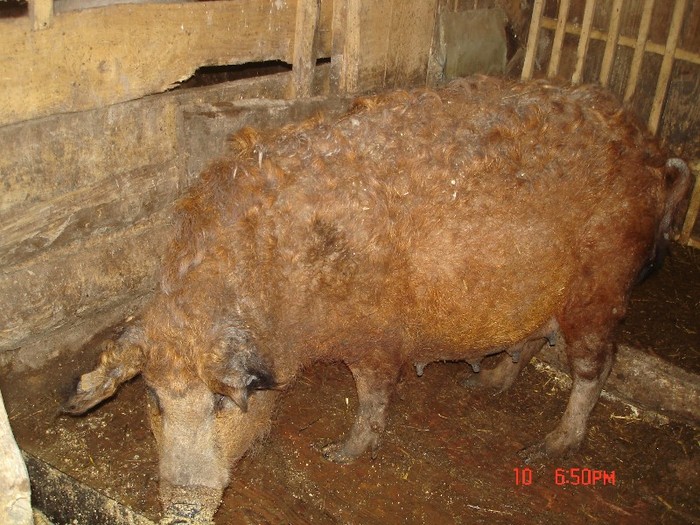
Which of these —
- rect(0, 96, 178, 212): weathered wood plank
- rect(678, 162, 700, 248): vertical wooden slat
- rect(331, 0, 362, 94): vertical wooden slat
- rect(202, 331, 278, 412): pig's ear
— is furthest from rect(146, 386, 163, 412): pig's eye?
rect(678, 162, 700, 248): vertical wooden slat

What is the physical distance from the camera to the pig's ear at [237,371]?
11.1 ft

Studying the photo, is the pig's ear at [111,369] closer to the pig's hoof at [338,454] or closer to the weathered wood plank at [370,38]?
the pig's hoof at [338,454]

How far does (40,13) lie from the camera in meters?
3.97

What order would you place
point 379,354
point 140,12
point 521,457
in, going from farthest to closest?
1. point 521,457
2. point 140,12
3. point 379,354

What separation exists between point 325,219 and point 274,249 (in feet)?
1.03

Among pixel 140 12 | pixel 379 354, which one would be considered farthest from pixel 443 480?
pixel 140 12

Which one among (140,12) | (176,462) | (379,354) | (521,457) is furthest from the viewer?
(521,457)

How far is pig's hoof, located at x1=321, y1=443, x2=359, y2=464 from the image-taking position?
4.59 meters

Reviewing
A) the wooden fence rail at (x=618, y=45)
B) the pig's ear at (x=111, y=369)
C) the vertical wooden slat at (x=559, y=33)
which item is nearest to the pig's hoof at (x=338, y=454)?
the pig's ear at (x=111, y=369)

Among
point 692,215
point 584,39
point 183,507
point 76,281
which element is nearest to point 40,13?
point 76,281

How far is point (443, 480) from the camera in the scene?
454 centimetres

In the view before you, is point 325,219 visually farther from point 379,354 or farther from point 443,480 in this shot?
point 443,480

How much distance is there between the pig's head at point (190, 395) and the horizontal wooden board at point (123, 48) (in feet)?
5.39

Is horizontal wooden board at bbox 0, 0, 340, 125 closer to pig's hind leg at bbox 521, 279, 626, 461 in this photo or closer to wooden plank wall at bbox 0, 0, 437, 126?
wooden plank wall at bbox 0, 0, 437, 126
